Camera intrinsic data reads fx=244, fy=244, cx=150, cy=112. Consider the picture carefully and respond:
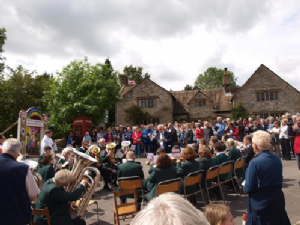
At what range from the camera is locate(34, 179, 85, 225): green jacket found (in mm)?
3789

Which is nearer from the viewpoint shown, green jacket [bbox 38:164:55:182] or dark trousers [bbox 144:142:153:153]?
green jacket [bbox 38:164:55:182]

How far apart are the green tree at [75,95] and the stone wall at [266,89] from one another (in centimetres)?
1655

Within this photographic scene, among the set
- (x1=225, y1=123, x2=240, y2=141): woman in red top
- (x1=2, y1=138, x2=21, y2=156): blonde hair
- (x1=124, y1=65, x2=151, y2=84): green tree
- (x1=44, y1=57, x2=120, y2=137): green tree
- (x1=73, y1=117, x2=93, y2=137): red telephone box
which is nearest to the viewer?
(x1=2, y1=138, x2=21, y2=156): blonde hair

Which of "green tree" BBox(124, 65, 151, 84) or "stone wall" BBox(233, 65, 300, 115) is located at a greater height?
"green tree" BBox(124, 65, 151, 84)

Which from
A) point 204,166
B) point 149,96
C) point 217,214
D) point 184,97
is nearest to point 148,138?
point 204,166

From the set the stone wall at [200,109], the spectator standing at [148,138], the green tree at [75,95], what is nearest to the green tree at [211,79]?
the stone wall at [200,109]

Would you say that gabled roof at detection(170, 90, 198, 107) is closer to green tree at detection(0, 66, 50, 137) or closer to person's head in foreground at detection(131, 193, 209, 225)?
green tree at detection(0, 66, 50, 137)

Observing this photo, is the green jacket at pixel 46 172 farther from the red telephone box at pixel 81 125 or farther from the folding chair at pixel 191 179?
the red telephone box at pixel 81 125

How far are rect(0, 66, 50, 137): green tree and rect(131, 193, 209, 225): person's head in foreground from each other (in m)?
25.5

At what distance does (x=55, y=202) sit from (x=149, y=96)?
28624 millimetres

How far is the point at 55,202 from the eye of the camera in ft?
12.6

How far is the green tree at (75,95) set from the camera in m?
24.0

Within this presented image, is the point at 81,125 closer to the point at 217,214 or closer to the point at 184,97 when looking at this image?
the point at 184,97

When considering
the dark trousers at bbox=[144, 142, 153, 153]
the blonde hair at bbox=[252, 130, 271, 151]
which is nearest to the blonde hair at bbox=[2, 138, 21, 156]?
the blonde hair at bbox=[252, 130, 271, 151]
